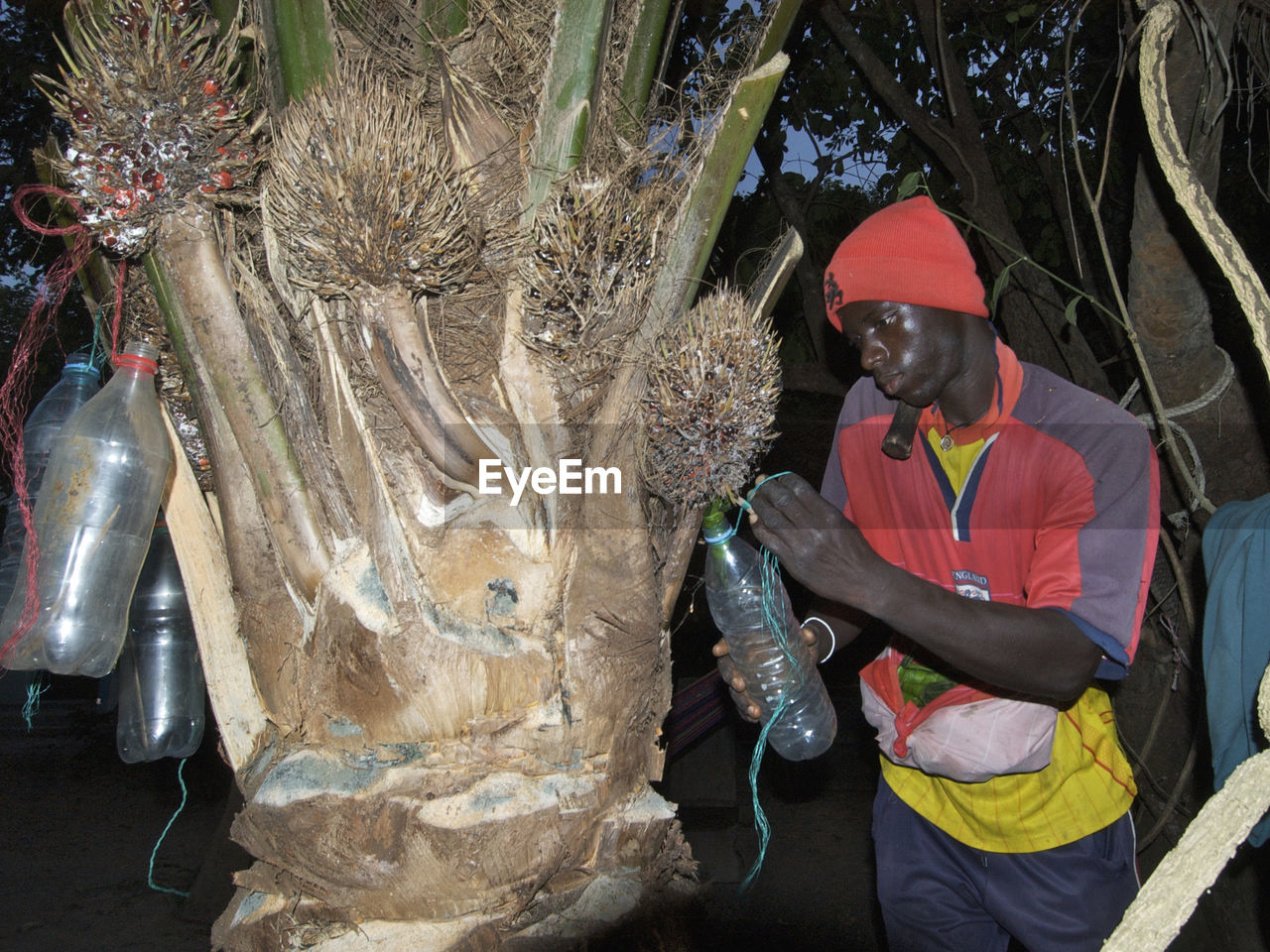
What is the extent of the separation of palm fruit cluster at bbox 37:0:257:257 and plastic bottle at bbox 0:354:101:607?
30.1 inches

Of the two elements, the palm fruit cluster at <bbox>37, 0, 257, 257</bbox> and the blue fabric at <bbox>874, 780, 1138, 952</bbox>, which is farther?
the blue fabric at <bbox>874, 780, 1138, 952</bbox>

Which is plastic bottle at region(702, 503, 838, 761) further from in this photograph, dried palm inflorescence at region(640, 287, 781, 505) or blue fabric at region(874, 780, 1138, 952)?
blue fabric at region(874, 780, 1138, 952)

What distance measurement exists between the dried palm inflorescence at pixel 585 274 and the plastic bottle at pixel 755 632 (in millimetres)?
532

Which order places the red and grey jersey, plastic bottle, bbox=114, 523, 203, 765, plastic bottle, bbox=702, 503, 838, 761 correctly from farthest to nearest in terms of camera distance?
1. plastic bottle, bbox=114, 523, 203, 765
2. plastic bottle, bbox=702, 503, 838, 761
3. the red and grey jersey

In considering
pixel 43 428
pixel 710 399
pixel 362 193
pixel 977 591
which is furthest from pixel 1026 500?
pixel 43 428

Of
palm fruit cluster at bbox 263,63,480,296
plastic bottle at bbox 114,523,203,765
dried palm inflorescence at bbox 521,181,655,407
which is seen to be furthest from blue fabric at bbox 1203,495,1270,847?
plastic bottle at bbox 114,523,203,765

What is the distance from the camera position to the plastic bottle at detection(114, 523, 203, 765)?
222 cm

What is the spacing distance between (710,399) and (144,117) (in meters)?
1.12

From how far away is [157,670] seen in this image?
2.23 m

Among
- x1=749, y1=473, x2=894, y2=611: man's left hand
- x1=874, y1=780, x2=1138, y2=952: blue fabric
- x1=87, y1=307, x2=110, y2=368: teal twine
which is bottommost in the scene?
x1=874, y1=780, x2=1138, y2=952: blue fabric

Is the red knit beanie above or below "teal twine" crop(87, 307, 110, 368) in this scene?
above

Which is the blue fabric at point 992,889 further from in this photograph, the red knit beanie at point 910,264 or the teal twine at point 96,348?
the teal twine at point 96,348

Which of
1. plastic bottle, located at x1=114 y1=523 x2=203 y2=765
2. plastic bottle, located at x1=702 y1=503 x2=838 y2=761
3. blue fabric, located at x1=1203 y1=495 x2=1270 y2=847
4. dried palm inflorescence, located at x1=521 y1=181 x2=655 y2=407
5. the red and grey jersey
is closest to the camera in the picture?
dried palm inflorescence, located at x1=521 y1=181 x2=655 y2=407

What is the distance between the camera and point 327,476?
1.67 metres
